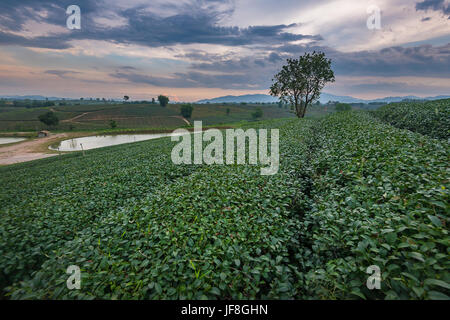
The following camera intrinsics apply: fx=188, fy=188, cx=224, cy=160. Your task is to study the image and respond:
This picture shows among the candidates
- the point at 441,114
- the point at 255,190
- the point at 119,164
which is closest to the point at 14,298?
the point at 255,190

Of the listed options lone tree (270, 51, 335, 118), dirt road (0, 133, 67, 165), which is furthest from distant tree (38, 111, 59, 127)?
lone tree (270, 51, 335, 118)

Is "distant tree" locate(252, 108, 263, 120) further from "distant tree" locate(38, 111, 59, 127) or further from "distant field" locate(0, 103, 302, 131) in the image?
"distant tree" locate(38, 111, 59, 127)

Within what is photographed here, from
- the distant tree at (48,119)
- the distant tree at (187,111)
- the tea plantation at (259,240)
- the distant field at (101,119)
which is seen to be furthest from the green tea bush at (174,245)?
the distant tree at (187,111)

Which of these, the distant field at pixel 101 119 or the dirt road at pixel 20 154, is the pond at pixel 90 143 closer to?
the dirt road at pixel 20 154

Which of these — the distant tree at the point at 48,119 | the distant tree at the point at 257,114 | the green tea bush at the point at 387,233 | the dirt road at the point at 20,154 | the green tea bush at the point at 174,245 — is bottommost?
the dirt road at the point at 20,154

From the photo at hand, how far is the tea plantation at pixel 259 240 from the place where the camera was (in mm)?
2479

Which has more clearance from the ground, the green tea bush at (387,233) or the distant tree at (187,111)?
the distant tree at (187,111)

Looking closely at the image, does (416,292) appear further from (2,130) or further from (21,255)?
(2,130)

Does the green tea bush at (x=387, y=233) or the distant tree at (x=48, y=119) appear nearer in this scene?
the green tea bush at (x=387, y=233)

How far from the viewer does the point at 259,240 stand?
3.42m

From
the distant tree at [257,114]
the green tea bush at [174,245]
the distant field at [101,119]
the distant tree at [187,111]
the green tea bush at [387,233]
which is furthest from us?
the distant tree at [257,114]

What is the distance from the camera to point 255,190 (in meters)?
5.30
